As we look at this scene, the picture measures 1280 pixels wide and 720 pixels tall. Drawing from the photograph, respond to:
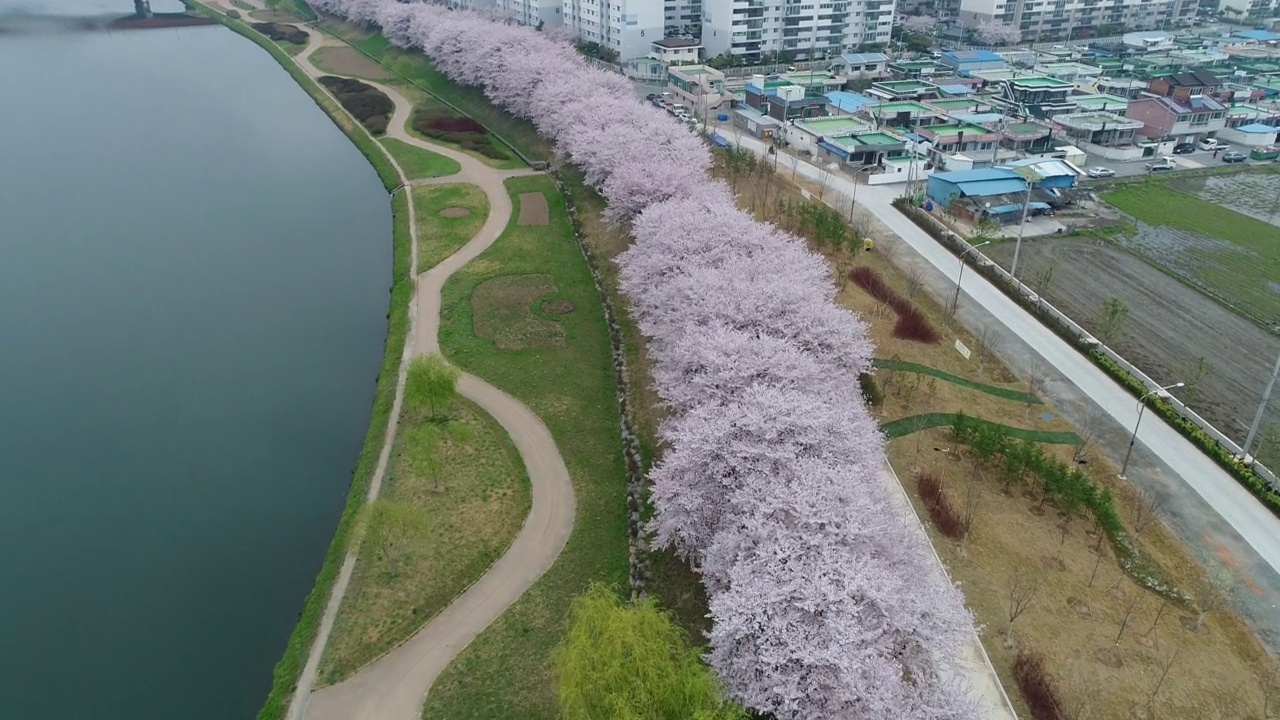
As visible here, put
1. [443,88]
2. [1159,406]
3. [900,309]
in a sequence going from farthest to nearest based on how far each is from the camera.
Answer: [443,88] → [900,309] → [1159,406]

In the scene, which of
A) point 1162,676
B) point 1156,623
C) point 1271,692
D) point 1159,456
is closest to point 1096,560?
point 1156,623

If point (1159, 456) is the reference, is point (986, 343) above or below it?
above

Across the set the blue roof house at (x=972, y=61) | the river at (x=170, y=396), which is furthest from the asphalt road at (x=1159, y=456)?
the blue roof house at (x=972, y=61)

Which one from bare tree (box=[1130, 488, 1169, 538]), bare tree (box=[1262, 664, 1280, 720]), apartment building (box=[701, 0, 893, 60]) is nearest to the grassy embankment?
apartment building (box=[701, 0, 893, 60])

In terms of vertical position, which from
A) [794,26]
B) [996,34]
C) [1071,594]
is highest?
[794,26]

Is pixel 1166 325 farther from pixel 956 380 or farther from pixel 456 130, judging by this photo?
pixel 456 130

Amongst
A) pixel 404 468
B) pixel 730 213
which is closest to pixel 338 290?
pixel 404 468

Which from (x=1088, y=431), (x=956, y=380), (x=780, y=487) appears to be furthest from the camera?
(x=956, y=380)

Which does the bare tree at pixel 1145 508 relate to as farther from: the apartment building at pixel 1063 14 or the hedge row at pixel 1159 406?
the apartment building at pixel 1063 14
